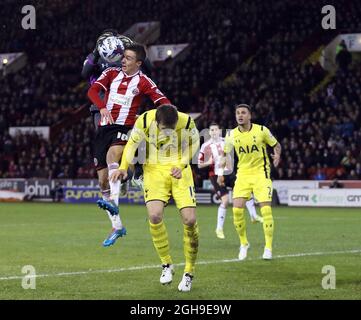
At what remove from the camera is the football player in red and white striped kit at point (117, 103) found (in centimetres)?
1180

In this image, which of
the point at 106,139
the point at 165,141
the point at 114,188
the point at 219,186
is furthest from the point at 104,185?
the point at 219,186

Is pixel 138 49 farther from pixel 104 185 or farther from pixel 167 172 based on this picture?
pixel 104 185

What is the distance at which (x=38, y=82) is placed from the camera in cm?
4734

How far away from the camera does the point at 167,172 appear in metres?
10.4

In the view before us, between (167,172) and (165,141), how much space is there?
0.39 m

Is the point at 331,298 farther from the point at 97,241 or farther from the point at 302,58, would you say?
the point at 302,58

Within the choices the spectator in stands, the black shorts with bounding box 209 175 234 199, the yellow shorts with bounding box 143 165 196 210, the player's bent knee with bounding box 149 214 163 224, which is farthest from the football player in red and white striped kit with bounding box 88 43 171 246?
the spectator in stands

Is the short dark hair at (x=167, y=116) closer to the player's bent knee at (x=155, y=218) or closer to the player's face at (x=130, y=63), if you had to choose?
the player's bent knee at (x=155, y=218)

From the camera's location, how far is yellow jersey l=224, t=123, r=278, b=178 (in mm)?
14633

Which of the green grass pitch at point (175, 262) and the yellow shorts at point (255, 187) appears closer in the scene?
the green grass pitch at point (175, 262)

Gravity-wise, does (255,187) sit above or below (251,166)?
below

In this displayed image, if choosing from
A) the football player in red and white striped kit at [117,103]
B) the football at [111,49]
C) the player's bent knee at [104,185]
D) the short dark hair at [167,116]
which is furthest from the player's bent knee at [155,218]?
the football at [111,49]

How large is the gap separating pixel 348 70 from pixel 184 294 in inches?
1179
